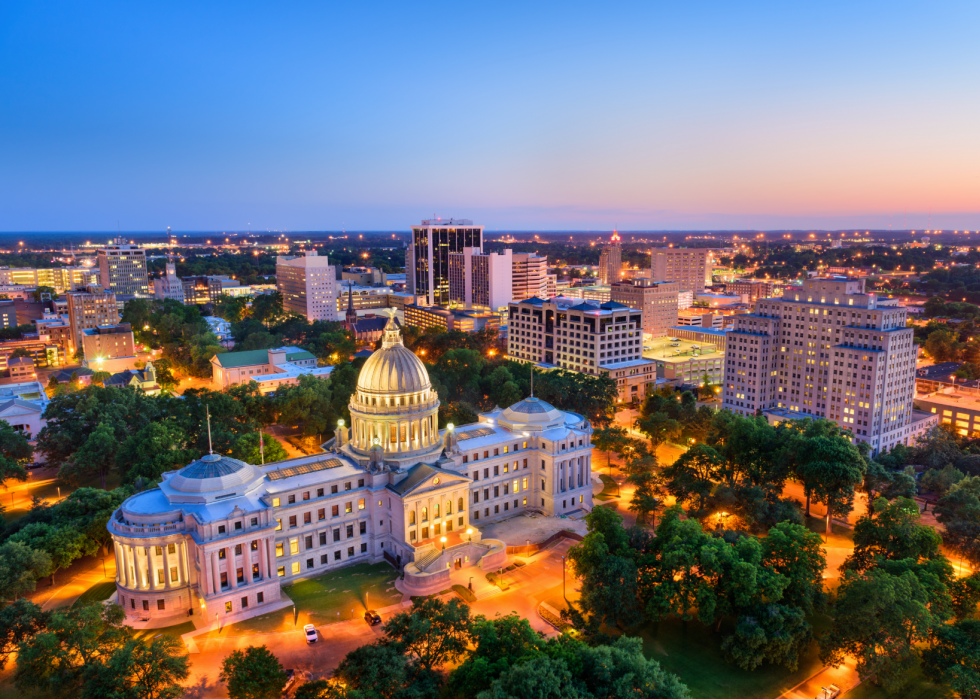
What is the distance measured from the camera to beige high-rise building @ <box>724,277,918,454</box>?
115 metres

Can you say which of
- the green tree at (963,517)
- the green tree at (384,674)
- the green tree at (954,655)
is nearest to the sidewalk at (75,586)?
the green tree at (384,674)

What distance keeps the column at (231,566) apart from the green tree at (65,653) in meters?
11.2

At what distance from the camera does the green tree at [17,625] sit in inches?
2163

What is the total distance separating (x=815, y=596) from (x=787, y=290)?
83137 mm

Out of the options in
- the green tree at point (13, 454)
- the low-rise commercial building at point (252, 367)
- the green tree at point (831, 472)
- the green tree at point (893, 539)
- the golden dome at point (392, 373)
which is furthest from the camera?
the low-rise commercial building at point (252, 367)

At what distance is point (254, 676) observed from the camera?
49156 millimetres

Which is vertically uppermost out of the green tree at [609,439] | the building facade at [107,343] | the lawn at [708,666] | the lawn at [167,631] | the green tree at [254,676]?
the building facade at [107,343]

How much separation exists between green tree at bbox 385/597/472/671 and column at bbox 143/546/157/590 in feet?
90.5

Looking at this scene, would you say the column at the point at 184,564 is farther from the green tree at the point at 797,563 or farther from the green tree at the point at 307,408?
the green tree at the point at 797,563

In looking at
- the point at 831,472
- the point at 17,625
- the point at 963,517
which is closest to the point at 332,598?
the point at 17,625

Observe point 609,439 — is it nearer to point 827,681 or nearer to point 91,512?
point 827,681

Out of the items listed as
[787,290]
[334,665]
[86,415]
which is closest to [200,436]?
[86,415]

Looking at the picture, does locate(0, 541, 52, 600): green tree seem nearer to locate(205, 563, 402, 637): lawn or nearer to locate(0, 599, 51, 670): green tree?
locate(0, 599, 51, 670): green tree

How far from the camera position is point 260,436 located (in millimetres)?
96438
